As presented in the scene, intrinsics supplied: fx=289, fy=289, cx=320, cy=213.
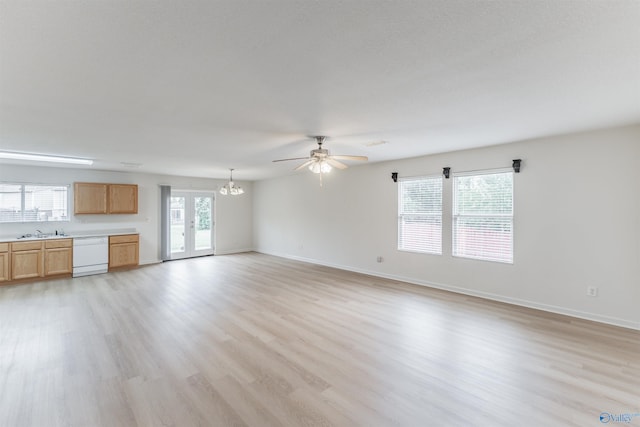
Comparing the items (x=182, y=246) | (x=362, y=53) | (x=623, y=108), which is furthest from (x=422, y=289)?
(x=182, y=246)

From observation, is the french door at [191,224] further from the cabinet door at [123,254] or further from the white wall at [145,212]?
the cabinet door at [123,254]

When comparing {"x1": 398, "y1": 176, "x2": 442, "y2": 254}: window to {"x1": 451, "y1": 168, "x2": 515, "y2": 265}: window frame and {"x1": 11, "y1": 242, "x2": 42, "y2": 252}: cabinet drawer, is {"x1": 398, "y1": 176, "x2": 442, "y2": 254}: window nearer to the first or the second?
{"x1": 451, "y1": 168, "x2": 515, "y2": 265}: window frame

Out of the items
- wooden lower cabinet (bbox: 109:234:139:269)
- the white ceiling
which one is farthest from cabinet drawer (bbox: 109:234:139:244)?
the white ceiling

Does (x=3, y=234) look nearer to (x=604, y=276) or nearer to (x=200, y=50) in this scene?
(x=200, y=50)

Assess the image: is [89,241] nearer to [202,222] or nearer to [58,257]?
[58,257]

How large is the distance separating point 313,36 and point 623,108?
337 centimetres

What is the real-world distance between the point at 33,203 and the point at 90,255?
162 centimetres

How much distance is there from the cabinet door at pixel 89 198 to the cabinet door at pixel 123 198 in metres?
0.14

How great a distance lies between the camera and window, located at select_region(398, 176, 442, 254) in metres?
5.34

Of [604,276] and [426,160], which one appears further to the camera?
[426,160]

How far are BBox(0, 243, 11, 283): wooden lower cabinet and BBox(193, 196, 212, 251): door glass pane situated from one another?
12.9 feet

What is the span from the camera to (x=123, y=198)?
7191mm

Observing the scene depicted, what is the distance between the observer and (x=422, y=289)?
521cm

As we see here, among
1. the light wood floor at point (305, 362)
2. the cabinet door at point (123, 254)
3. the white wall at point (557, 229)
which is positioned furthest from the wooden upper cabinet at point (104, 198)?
the white wall at point (557, 229)
